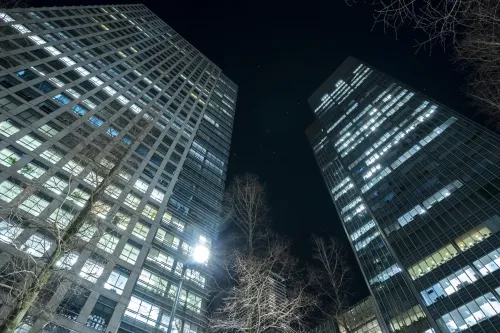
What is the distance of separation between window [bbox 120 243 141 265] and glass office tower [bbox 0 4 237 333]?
0.10 metres

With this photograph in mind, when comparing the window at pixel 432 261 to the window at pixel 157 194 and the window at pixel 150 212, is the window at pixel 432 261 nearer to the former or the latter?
the window at pixel 157 194

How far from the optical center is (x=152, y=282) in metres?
25.3

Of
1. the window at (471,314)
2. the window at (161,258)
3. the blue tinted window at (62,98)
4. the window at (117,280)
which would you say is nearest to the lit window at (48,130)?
the blue tinted window at (62,98)

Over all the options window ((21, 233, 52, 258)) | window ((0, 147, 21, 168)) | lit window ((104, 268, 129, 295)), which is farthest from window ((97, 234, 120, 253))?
window ((0, 147, 21, 168))

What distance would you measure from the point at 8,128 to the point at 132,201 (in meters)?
12.0

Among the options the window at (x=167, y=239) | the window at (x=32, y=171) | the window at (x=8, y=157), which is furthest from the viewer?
the window at (x=167, y=239)

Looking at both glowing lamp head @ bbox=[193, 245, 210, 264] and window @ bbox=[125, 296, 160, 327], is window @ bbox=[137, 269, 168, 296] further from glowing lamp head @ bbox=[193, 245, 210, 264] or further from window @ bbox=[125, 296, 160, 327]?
glowing lamp head @ bbox=[193, 245, 210, 264]

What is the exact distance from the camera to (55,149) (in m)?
26.1

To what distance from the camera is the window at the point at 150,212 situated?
29562mm

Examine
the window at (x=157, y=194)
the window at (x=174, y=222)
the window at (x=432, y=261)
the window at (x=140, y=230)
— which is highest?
the window at (x=432, y=261)

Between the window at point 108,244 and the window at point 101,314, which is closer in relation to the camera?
the window at point 101,314

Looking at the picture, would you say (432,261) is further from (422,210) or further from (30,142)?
(30,142)

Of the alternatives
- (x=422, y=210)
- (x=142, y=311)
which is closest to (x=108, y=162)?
(x=142, y=311)

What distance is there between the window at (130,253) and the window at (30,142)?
39.0 feet
